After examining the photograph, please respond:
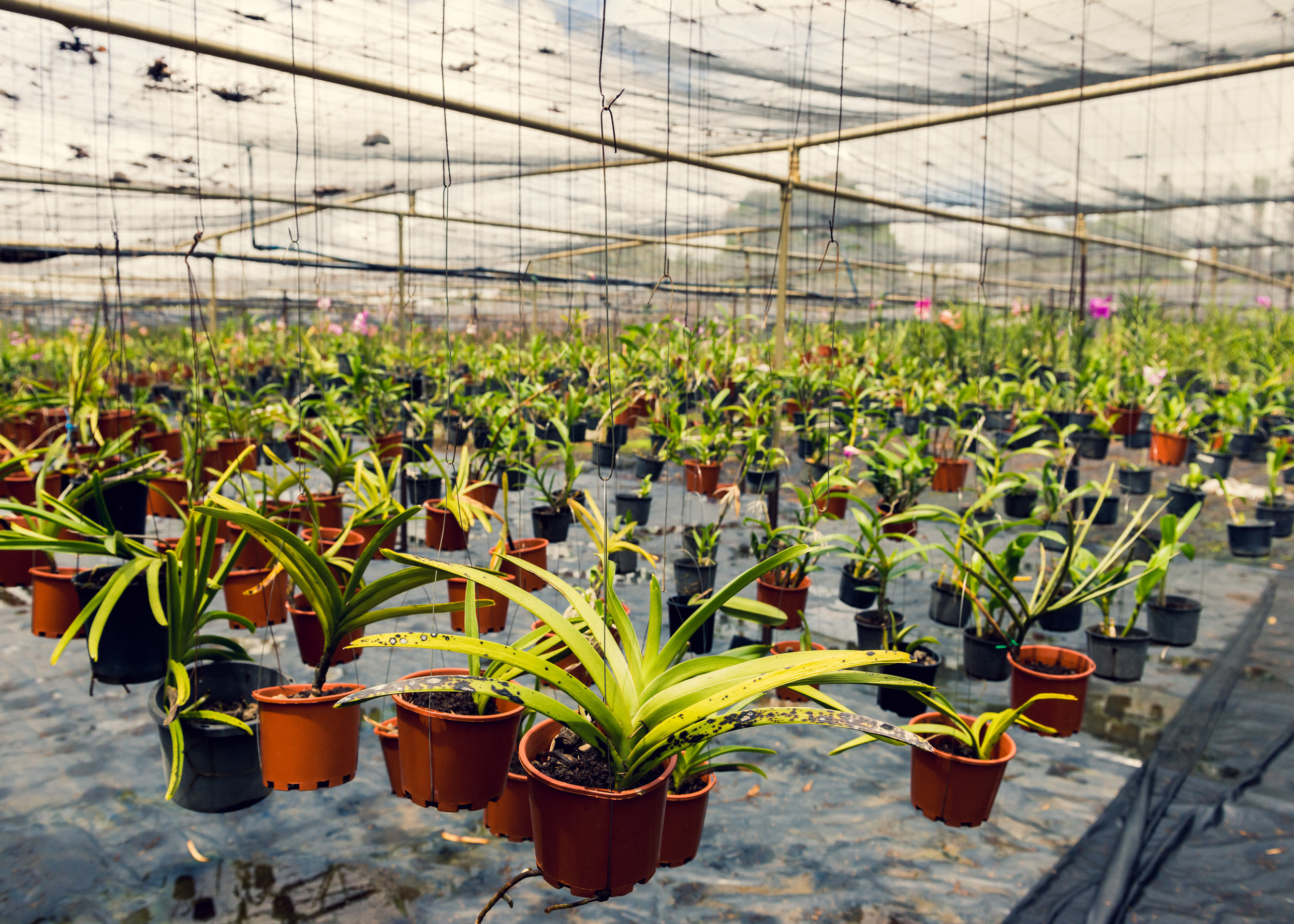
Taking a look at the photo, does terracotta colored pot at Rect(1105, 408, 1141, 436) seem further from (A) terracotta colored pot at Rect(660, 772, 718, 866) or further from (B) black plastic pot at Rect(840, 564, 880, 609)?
(A) terracotta colored pot at Rect(660, 772, 718, 866)

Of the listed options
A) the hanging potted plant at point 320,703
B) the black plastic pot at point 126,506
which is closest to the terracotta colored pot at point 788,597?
the hanging potted plant at point 320,703

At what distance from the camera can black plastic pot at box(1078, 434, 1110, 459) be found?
4684mm

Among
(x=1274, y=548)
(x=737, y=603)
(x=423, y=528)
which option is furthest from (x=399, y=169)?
(x=1274, y=548)

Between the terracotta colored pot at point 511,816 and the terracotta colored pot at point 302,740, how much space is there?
284 mm

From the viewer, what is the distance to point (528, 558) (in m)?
2.67

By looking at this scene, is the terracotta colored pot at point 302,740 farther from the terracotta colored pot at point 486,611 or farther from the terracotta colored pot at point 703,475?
the terracotta colored pot at point 703,475

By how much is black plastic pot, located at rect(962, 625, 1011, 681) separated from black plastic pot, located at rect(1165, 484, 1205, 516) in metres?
1.94

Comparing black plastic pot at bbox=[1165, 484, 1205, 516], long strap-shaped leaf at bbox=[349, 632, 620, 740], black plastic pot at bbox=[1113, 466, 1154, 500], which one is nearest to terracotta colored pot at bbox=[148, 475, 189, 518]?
long strap-shaped leaf at bbox=[349, 632, 620, 740]

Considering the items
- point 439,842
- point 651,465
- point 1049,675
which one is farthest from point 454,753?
point 651,465

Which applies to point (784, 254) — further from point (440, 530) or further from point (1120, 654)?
point (1120, 654)

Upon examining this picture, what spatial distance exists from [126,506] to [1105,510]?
13.4 ft

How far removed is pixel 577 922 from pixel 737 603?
832 mm

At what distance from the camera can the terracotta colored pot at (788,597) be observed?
8.63 ft

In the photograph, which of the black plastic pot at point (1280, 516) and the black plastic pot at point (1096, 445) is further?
the black plastic pot at point (1096, 445)
